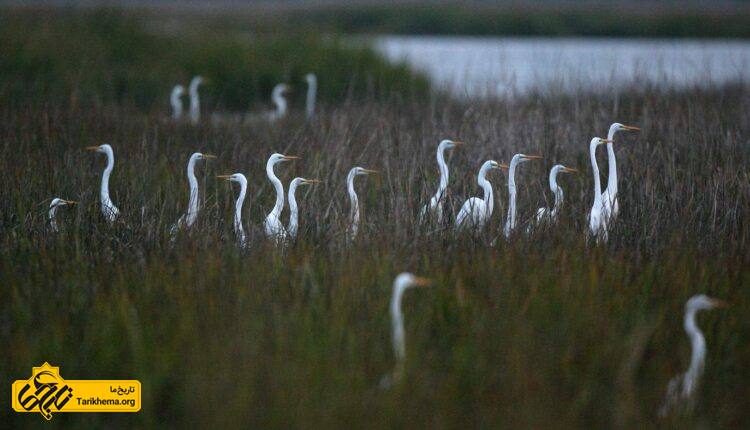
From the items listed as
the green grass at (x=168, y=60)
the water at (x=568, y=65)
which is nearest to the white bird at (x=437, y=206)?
the water at (x=568, y=65)

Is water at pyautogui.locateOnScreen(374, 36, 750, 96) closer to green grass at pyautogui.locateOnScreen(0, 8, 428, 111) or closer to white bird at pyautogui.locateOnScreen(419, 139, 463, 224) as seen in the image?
green grass at pyautogui.locateOnScreen(0, 8, 428, 111)

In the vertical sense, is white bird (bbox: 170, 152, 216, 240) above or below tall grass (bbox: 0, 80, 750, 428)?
above

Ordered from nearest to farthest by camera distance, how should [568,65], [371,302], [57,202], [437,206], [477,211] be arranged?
[371,302] < [437,206] < [57,202] < [477,211] < [568,65]

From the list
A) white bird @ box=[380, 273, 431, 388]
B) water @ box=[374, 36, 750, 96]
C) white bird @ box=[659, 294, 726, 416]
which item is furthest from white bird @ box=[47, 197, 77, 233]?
water @ box=[374, 36, 750, 96]

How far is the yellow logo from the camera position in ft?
9.93

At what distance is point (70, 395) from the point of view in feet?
10.2

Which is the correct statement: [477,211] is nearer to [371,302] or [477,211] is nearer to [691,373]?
[371,302]

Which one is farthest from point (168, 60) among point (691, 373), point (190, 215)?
point (691, 373)

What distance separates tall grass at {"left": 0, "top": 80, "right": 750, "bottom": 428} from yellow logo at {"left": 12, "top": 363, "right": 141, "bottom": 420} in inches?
1.6

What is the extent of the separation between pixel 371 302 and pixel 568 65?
23.4 ft

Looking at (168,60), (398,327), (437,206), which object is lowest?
(398,327)

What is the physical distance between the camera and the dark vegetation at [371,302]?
9.63 ft

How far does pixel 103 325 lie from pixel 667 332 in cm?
211

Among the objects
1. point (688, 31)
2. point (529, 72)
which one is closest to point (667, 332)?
point (529, 72)
